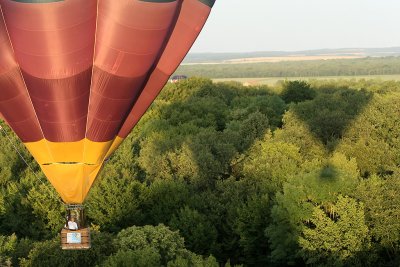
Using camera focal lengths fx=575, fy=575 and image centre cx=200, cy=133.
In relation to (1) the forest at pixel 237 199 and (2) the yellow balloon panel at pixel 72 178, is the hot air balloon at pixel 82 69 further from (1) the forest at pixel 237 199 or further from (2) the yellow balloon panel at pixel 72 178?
(1) the forest at pixel 237 199

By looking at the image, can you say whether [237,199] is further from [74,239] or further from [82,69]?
[82,69]

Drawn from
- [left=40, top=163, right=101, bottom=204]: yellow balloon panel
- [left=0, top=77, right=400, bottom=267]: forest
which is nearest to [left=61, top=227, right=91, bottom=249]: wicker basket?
[left=40, top=163, right=101, bottom=204]: yellow balloon panel

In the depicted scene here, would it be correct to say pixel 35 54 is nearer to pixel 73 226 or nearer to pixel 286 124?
pixel 73 226

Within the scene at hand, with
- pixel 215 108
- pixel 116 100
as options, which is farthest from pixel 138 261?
pixel 215 108

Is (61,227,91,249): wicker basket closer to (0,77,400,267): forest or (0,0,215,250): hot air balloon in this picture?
(0,0,215,250): hot air balloon

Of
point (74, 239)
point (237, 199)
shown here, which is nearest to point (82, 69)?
point (74, 239)

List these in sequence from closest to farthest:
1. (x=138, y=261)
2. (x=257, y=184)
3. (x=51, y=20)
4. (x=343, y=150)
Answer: (x=51, y=20)
(x=138, y=261)
(x=257, y=184)
(x=343, y=150)

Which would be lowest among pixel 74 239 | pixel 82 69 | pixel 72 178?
pixel 74 239
